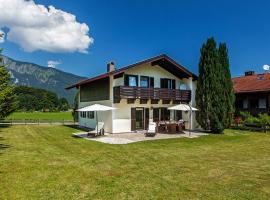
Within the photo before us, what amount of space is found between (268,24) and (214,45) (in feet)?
22.1

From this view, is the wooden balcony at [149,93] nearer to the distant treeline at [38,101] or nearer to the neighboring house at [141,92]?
the neighboring house at [141,92]

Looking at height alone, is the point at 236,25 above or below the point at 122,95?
above

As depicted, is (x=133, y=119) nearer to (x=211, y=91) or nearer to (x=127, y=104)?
(x=127, y=104)

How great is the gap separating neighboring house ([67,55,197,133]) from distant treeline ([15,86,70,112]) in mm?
104297

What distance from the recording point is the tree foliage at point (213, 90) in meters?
20.9

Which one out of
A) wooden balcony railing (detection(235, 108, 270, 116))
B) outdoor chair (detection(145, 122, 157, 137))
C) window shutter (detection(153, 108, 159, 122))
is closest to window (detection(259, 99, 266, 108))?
wooden balcony railing (detection(235, 108, 270, 116))

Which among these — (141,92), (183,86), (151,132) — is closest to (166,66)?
(183,86)

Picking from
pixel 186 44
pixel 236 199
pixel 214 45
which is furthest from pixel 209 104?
pixel 236 199

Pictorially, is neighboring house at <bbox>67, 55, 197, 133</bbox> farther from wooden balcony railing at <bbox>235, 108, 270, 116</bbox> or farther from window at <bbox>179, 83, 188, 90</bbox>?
wooden balcony railing at <bbox>235, 108, 270, 116</bbox>

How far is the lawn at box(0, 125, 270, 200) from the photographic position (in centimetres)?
672

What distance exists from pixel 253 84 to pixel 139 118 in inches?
597

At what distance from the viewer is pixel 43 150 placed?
1284cm

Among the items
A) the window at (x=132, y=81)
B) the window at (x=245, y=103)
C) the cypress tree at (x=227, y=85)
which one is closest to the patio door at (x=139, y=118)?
the window at (x=132, y=81)

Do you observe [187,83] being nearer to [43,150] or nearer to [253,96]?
[253,96]
